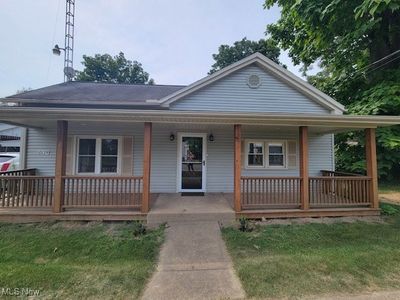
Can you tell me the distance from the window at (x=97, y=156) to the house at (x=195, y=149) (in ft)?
0.12

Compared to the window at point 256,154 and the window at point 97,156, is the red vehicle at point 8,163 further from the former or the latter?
the window at point 256,154

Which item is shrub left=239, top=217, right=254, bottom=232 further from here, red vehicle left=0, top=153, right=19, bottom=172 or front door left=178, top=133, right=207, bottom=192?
red vehicle left=0, top=153, right=19, bottom=172

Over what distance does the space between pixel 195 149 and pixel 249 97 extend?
10.4 ft

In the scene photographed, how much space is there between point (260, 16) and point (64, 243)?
1543 cm

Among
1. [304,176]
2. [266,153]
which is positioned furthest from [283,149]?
[304,176]

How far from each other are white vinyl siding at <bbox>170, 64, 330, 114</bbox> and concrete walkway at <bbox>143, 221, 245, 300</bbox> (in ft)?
17.4

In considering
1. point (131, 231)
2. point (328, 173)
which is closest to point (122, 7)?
point (131, 231)

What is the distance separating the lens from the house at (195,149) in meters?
6.08

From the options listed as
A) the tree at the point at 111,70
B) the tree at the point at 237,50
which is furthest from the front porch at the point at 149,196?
the tree at the point at 111,70

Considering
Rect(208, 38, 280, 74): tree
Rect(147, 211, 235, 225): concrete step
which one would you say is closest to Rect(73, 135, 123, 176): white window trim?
Rect(147, 211, 235, 225): concrete step

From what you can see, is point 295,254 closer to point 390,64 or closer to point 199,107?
point 199,107

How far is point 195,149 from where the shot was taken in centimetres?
868

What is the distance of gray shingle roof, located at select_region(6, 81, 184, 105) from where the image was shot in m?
8.40

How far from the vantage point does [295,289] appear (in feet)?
10.8
